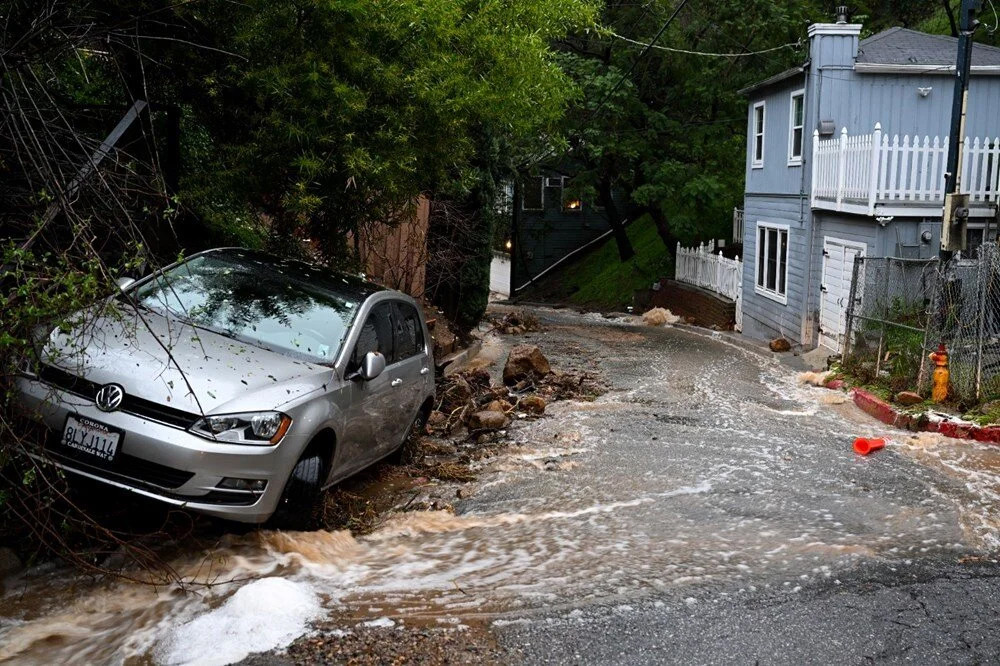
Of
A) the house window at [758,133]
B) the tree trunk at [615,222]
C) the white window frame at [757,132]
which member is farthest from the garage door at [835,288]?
the tree trunk at [615,222]

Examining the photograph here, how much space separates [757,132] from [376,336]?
19.0 meters

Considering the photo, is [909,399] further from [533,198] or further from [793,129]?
[533,198]

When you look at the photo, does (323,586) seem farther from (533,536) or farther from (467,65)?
(467,65)

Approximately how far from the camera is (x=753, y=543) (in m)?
7.09

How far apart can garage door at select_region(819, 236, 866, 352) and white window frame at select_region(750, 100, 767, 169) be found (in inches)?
194

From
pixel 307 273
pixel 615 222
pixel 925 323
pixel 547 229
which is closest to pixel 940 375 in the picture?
pixel 925 323

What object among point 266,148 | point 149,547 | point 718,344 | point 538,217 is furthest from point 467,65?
point 538,217

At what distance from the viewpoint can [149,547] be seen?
6344mm

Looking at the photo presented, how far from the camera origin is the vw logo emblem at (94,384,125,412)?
602 centimetres

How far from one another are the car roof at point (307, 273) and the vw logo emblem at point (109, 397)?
2.16 m

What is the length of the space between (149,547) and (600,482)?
399 centimetres

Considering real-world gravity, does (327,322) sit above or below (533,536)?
above

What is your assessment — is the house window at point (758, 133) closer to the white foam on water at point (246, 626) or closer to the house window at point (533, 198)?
the house window at point (533, 198)

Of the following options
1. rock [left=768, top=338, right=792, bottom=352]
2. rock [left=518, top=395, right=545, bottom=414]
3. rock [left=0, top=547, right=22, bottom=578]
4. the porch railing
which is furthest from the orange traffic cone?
the porch railing
